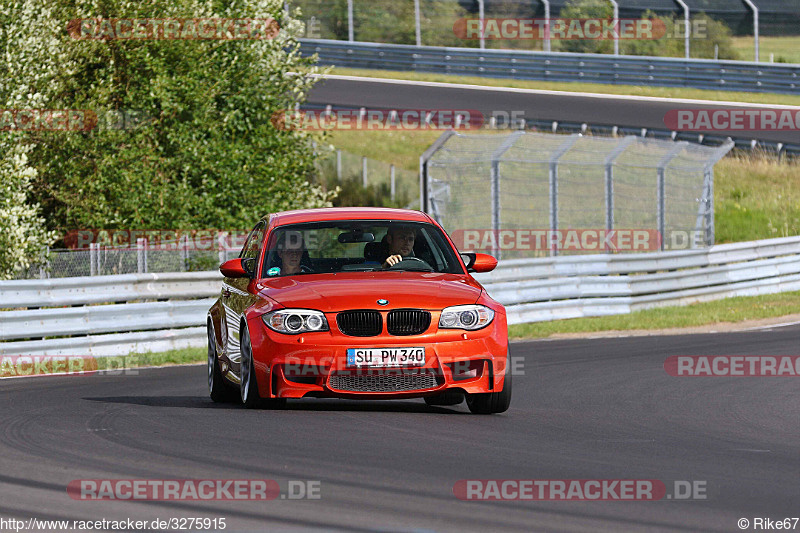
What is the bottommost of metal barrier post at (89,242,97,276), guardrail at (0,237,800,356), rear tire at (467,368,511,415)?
guardrail at (0,237,800,356)

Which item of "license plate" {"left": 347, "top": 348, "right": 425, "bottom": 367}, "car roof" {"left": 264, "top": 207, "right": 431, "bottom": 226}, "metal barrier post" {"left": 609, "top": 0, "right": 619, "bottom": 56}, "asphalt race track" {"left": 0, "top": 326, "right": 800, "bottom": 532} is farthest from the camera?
"metal barrier post" {"left": 609, "top": 0, "right": 619, "bottom": 56}

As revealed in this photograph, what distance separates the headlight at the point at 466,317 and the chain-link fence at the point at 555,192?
38.4ft

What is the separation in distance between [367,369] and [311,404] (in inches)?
54.3

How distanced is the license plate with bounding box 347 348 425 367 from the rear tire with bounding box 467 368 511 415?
726 mm

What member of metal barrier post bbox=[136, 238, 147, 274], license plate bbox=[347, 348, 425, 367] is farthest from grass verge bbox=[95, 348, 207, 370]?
license plate bbox=[347, 348, 425, 367]

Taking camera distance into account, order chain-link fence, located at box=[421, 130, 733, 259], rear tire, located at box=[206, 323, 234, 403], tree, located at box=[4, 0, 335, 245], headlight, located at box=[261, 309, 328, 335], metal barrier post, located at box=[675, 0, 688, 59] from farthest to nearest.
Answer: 1. metal barrier post, located at box=[675, 0, 688, 59]
2. tree, located at box=[4, 0, 335, 245]
3. chain-link fence, located at box=[421, 130, 733, 259]
4. rear tire, located at box=[206, 323, 234, 403]
5. headlight, located at box=[261, 309, 328, 335]

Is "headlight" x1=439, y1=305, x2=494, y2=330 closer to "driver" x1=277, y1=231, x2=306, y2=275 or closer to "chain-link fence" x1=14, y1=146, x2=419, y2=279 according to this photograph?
"driver" x1=277, y1=231, x2=306, y2=275

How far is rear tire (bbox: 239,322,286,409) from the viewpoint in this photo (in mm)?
9538

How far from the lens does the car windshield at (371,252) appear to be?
1028 centimetres

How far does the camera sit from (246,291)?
10.2m

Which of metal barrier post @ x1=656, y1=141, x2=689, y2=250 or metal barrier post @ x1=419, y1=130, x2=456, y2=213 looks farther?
metal barrier post @ x1=656, y1=141, x2=689, y2=250

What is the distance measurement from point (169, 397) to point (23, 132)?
12.0 metres

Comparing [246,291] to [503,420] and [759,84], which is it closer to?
[503,420]

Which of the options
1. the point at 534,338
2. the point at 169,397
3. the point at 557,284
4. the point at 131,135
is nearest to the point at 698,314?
the point at 557,284
